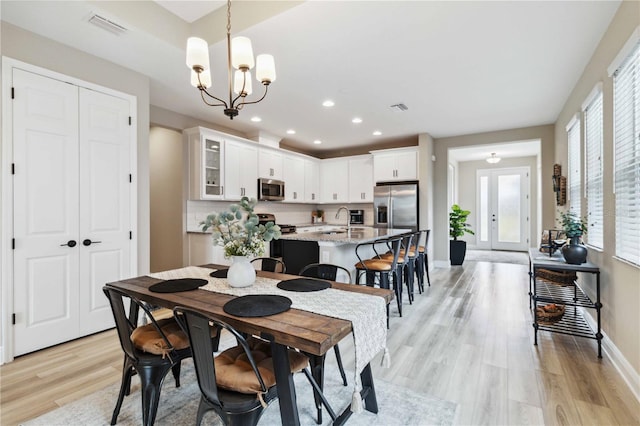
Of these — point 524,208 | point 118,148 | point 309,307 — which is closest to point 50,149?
point 118,148

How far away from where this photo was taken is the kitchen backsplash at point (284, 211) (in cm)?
494

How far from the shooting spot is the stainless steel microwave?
18.5 feet

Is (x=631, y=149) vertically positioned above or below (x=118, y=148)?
below

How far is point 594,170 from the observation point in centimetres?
308

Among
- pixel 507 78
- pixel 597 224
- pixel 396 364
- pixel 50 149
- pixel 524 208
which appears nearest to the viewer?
pixel 396 364

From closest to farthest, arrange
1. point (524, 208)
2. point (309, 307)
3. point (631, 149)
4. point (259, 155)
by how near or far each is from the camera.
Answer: point (309, 307), point (631, 149), point (259, 155), point (524, 208)

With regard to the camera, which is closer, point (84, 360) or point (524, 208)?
point (84, 360)

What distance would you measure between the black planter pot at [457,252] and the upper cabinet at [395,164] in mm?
1886

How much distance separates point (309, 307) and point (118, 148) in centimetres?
283

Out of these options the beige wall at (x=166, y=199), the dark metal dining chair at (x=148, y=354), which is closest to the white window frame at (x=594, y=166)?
the dark metal dining chair at (x=148, y=354)

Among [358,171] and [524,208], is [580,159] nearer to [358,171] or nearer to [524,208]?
[358,171]

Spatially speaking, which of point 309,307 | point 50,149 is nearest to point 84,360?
point 50,149

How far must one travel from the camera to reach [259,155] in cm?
570

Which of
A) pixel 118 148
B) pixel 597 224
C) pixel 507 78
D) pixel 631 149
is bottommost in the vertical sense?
pixel 597 224
